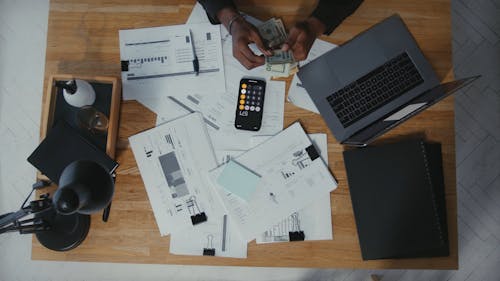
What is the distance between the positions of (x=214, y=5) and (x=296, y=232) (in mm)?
749

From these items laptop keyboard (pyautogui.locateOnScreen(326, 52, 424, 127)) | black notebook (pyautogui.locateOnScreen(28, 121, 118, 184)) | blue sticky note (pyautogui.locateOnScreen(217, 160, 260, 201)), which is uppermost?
laptop keyboard (pyautogui.locateOnScreen(326, 52, 424, 127))

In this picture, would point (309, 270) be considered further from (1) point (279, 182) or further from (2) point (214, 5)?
(2) point (214, 5)

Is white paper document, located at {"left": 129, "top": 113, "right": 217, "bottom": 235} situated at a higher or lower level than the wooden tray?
lower

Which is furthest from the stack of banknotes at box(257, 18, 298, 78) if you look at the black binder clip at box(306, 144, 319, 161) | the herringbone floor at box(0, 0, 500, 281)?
the herringbone floor at box(0, 0, 500, 281)

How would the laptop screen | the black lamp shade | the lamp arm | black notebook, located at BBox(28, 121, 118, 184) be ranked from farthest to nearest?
black notebook, located at BBox(28, 121, 118, 184) < the laptop screen < the lamp arm < the black lamp shade

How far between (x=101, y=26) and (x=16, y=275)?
52.8 inches

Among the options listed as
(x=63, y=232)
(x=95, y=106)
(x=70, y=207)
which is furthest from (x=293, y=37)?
(x=63, y=232)

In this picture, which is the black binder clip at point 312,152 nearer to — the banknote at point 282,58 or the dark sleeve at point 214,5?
the banknote at point 282,58

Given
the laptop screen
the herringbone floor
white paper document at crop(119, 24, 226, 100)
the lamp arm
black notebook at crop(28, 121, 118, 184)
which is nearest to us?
the lamp arm

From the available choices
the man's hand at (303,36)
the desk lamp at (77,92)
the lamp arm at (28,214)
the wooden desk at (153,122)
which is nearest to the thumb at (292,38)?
the man's hand at (303,36)

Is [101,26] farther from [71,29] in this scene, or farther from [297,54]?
[297,54]

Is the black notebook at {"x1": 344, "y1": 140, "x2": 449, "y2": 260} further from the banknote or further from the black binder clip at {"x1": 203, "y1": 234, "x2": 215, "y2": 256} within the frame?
the black binder clip at {"x1": 203, "y1": 234, "x2": 215, "y2": 256}

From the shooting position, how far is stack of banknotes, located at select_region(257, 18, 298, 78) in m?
1.19

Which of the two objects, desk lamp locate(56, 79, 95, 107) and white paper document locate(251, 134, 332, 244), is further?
white paper document locate(251, 134, 332, 244)
